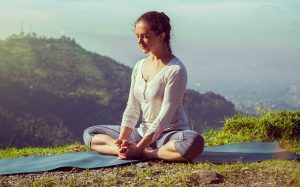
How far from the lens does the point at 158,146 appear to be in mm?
6590

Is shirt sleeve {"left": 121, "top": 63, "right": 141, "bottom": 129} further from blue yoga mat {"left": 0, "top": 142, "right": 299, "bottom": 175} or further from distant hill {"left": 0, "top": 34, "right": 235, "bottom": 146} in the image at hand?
distant hill {"left": 0, "top": 34, "right": 235, "bottom": 146}

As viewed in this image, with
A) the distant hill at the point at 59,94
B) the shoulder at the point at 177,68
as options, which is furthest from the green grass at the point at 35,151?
the distant hill at the point at 59,94

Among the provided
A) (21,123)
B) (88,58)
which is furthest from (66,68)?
(21,123)

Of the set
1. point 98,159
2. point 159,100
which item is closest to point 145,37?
point 159,100

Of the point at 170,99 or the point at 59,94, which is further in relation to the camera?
the point at 59,94

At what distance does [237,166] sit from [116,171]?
131 centimetres

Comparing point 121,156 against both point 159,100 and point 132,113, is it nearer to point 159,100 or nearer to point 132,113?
point 132,113

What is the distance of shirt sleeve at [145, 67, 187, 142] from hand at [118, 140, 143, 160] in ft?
0.71

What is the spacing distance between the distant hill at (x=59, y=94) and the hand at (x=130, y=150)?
54.6m

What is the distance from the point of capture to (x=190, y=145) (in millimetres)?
6188

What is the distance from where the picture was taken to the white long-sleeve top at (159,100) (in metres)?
6.22

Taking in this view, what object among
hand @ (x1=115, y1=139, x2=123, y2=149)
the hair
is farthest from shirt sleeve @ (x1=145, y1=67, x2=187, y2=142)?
the hair

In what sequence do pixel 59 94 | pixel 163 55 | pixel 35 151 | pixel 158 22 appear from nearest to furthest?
1. pixel 158 22
2. pixel 163 55
3. pixel 35 151
4. pixel 59 94

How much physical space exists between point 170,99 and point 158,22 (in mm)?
884
